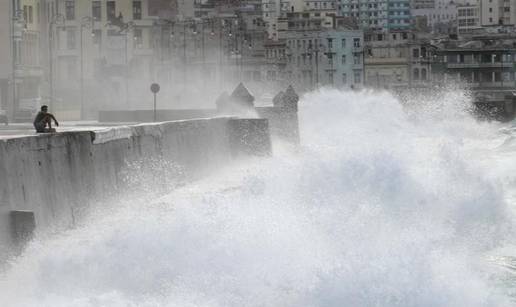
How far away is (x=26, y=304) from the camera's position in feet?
41.3

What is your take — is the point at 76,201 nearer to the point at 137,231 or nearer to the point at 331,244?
the point at 137,231

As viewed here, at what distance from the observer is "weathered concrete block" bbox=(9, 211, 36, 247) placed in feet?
47.3

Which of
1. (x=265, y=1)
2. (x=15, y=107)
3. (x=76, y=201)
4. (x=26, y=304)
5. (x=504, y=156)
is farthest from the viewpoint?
(x=265, y=1)

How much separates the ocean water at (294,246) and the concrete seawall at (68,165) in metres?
0.31

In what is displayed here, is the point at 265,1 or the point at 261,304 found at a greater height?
the point at 265,1

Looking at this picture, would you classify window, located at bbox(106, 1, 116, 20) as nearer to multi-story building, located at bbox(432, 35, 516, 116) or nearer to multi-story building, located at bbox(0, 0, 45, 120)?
multi-story building, located at bbox(0, 0, 45, 120)

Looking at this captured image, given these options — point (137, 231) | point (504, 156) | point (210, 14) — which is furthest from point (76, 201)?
point (210, 14)

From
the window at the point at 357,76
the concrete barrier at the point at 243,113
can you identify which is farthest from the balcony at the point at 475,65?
the concrete barrier at the point at 243,113

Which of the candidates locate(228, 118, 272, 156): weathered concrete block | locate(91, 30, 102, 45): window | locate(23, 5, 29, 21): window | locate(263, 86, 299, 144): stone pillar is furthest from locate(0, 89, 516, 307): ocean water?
locate(91, 30, 102, 45): window

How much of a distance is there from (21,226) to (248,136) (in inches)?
740

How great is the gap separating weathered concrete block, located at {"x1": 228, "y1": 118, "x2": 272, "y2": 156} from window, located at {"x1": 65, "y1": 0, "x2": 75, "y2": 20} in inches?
2163

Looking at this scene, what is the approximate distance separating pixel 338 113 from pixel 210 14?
94459 mm

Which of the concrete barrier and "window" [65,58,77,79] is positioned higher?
"window" [65,58,77,79]

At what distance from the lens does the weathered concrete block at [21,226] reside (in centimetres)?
1442
